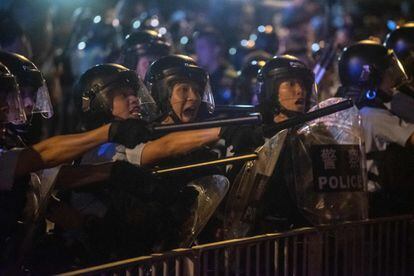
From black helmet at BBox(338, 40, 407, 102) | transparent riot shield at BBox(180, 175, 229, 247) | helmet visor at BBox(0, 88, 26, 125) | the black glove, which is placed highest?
black helmet at BBox(338, 40, 407, 102)

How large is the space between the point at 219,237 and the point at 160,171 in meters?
0.80

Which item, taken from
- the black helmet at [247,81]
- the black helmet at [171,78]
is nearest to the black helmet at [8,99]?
the black helmet at [171,78]

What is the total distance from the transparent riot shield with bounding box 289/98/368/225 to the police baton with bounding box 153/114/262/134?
2.63 ft

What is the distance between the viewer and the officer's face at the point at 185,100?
5.57m

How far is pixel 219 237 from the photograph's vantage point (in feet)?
17.0

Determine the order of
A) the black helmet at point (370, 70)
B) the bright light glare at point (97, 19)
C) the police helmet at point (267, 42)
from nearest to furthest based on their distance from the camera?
the black helmet at point (370, 70), the police helmet at point (267, 42), the bright light glare at point (97, 19)

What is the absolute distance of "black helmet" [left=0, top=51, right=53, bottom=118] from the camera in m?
5.15

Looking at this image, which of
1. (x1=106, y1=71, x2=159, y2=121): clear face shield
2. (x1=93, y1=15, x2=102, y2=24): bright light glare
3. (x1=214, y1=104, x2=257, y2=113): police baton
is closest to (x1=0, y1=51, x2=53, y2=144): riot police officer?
(x1=106, y1=71, x2=159, y2=121): clear face shield

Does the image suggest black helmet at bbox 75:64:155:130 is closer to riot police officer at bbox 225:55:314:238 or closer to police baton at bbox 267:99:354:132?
riot police officer at bbox 225:55:314:238

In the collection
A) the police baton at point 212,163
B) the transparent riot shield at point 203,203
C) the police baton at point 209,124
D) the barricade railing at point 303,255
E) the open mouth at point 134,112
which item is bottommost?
the barricade railing at point 303,255

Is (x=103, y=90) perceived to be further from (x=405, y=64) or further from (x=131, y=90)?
(x=405, y=64)

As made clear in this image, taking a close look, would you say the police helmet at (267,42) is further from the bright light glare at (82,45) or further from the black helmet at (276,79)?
the black helmet at (276,79)

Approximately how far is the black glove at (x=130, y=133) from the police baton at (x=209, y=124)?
0.18 ft

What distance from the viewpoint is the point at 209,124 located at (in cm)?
441
